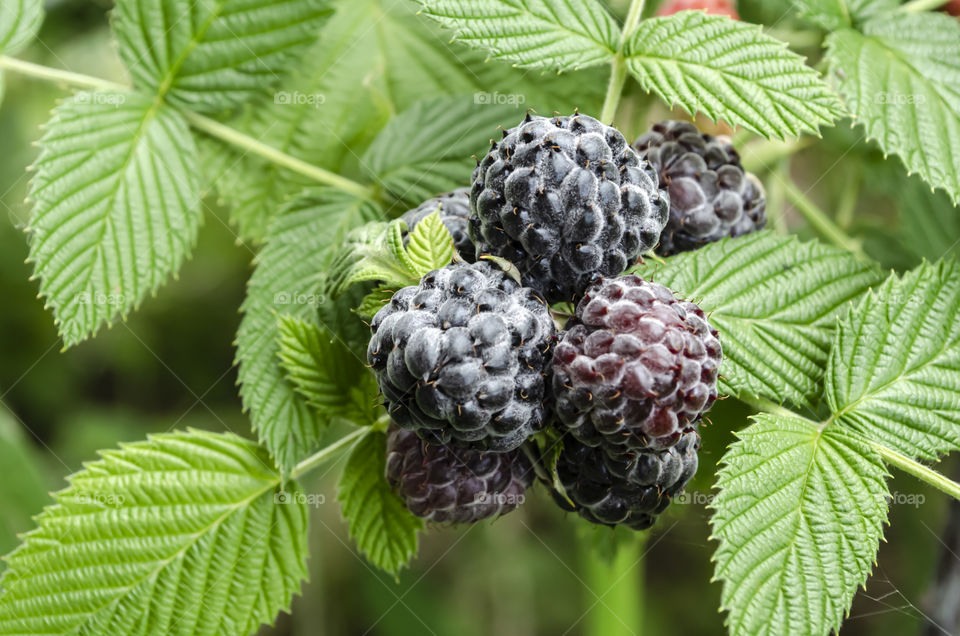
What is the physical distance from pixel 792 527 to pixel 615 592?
1.42 m

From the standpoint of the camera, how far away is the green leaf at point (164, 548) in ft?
4.59

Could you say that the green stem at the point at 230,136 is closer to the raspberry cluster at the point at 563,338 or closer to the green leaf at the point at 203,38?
the green leaf at the point at 203,38

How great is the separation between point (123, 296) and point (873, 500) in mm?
1372

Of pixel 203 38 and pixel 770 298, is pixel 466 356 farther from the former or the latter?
pixel 203 38

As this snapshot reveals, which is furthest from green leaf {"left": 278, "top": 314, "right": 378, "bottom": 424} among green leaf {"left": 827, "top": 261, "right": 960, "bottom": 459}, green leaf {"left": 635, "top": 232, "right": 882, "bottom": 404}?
green leaf {"left": 827, "top": 261, "right": 960, "bottom": 459}

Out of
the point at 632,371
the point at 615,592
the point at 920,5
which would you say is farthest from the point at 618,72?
the point at 615,592

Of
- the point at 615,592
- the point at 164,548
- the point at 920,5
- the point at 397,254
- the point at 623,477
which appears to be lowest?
the point at 615,592

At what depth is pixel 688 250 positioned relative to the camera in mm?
1430

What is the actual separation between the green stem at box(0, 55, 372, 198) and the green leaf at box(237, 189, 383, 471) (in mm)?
41

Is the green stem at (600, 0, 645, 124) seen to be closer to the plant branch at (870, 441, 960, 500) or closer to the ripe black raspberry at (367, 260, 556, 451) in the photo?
the ripe black raspberry at (367, 260, 556, 451)

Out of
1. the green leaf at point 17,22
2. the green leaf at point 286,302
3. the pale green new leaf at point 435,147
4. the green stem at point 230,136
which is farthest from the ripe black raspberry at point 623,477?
the green leaf at point 17,22

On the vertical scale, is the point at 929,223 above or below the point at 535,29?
below

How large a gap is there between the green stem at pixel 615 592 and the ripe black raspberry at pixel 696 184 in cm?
105

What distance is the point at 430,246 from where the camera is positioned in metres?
1.16
